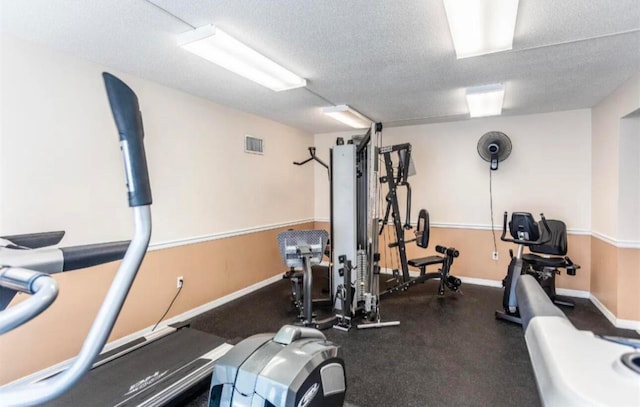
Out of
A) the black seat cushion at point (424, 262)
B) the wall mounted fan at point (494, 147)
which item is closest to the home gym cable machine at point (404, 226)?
the black seat cushion at point (424, 262)

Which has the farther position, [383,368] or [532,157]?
[532,157]

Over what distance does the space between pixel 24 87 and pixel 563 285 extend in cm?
578

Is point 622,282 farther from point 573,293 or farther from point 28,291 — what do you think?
point 28,291

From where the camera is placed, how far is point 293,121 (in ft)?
15.1

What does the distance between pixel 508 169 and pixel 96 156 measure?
471cm

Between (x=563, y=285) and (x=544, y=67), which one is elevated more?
(x=544, y=67)

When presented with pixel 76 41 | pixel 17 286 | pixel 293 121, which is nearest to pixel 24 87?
pixel 76 41

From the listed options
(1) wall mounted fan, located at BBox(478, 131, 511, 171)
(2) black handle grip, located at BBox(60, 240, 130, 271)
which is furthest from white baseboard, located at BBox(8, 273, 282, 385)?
(1) wall mounted fan, located at BBox(478, 131, 511, 171)

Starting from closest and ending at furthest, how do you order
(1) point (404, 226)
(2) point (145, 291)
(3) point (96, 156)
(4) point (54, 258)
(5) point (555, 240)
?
(4) point (54, 258), (3) point (96, 156), (2) point (145, 291), (5) point (555, 240), (1) point (404, 226)

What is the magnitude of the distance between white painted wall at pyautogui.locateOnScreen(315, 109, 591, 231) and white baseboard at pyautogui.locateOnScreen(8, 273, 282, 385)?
8.52 ft

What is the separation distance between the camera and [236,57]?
2.34 meters

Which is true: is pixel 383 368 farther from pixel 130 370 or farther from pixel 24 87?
pixel 24 87

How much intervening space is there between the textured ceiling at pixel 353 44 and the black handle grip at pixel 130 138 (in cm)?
129

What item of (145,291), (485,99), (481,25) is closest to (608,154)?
(485,99)
